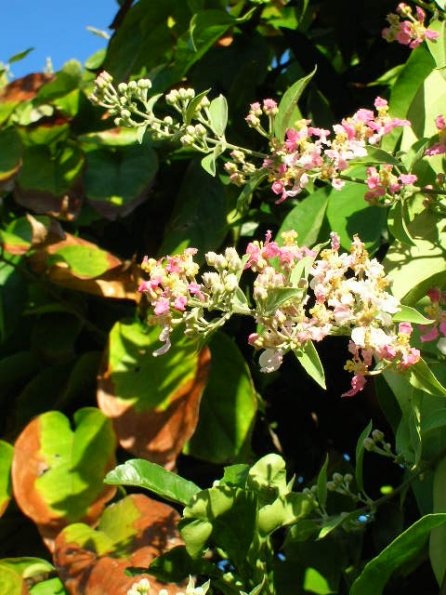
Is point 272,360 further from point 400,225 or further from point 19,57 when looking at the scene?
point 19,57

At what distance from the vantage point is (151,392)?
1.02m

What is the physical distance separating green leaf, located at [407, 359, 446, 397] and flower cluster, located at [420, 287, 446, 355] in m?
0.06

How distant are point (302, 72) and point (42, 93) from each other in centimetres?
36

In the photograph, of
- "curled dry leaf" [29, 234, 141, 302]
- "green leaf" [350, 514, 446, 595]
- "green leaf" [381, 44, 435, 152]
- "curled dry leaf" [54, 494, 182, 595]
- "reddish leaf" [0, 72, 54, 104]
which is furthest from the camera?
"reddish leaf" [0, 72, 54, 104]

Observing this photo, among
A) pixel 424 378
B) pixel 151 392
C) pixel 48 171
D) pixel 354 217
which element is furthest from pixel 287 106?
pixel 48 171

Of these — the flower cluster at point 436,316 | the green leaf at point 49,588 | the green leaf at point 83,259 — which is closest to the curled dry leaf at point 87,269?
the green leaf at point 83,259

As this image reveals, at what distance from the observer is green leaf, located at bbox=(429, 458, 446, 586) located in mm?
758

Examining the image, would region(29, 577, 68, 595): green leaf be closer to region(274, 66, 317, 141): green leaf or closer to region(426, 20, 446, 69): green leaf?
region(274, 66, 317, 141): green leaf

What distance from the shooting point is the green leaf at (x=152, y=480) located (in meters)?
0.75

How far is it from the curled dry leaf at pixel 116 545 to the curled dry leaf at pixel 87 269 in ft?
0.83

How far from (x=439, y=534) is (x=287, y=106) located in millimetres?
391

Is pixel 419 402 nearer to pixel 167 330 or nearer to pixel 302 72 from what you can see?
pixel 167 330

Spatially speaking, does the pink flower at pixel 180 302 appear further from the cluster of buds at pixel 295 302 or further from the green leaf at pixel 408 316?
the green leaf at pixel 408 316

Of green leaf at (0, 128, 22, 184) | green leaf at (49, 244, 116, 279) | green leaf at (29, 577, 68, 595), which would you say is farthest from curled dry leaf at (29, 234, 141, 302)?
green leaf at (29, 577, 68, 595)
